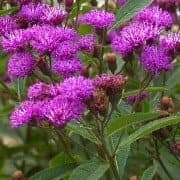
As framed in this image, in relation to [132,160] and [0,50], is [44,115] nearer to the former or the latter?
[0,50]

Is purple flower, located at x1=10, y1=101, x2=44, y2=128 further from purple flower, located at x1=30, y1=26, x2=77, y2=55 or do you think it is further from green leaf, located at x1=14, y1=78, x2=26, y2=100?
green leaf, located at x1=14, y1=78, x2=26, y2=100

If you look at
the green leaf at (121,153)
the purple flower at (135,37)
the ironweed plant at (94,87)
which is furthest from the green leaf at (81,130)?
the purple flower at (135,37)

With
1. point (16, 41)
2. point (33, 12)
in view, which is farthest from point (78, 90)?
point (33, 12)

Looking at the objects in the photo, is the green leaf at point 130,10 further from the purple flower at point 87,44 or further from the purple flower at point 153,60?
the purple flower at point 153,60

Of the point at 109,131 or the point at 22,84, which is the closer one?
the point at 109,131

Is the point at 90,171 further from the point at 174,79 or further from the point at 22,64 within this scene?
the point at 174,79

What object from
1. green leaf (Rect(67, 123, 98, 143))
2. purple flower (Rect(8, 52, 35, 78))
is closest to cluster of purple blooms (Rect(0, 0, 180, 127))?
purple flower (Rect(8, 52, 35, 78))

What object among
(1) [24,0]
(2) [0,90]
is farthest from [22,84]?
(1) [24,0]
